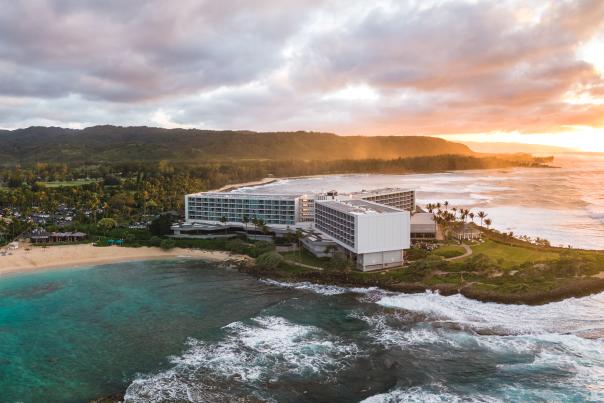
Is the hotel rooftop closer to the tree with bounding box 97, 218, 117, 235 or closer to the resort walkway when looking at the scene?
the resort walkway

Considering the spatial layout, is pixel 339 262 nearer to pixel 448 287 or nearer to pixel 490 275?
pixel 448 287

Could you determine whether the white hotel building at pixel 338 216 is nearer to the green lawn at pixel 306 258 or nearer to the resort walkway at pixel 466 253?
the green lawn at pixel 306 258

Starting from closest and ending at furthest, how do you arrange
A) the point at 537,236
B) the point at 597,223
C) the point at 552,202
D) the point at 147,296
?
1. the point at 147,296
2. the point at 537,236
3. the point at 597,223
4. the point at 552,202

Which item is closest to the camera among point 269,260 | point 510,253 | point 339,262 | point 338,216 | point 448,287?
point 448,287

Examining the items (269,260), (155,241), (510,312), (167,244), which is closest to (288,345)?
(510,312)

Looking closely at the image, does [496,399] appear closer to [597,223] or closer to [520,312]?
[520,312]

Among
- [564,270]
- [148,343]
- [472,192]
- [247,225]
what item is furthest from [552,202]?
[148,343]

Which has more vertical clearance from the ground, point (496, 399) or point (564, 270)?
point (564, 270)
